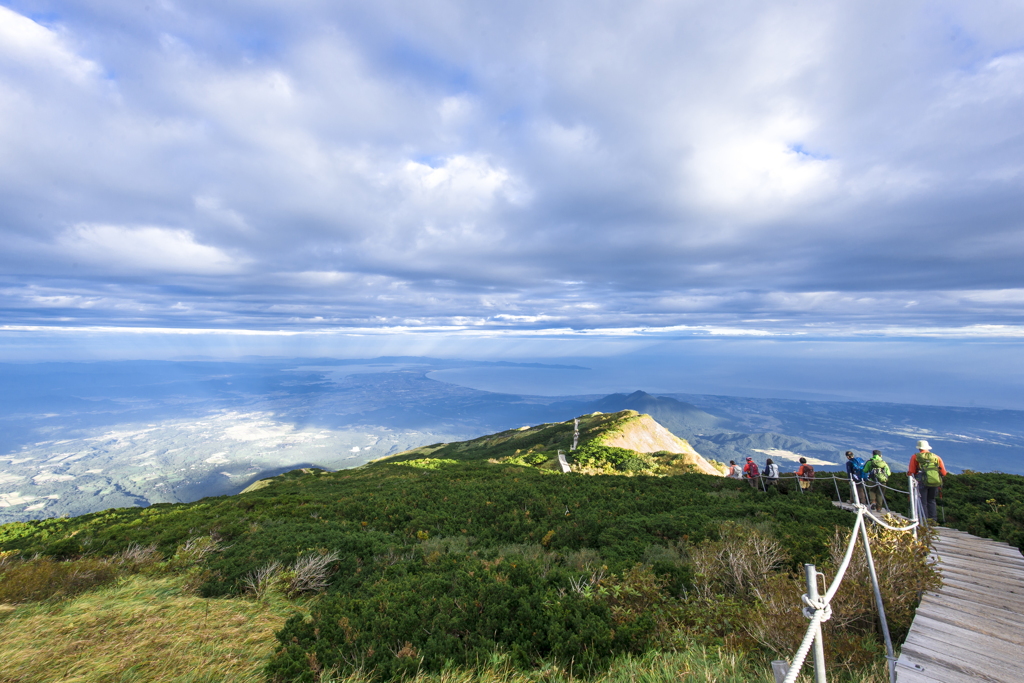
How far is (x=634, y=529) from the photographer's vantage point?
12.7 metres

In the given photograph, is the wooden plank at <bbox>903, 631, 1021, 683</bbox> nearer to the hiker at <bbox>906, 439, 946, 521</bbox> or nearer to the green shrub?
the green shrub

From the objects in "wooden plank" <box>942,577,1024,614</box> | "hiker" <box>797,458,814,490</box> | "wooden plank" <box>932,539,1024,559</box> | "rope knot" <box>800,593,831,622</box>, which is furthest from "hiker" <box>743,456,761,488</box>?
"rope knot" <box>800,593,831,622</box>

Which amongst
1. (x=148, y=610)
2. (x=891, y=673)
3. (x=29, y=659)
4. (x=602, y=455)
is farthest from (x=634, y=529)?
(x=602, y=455)

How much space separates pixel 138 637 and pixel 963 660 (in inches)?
482

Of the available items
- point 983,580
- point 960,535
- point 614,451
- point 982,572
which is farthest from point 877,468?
point 614,451

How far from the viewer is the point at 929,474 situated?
12.7 meters

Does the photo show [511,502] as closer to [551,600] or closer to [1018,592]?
[551,600]

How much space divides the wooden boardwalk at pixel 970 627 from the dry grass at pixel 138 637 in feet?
30.8

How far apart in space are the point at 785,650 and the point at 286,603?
946cm

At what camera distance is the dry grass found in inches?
217

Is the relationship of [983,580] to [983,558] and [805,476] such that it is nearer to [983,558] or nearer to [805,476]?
[983,558]

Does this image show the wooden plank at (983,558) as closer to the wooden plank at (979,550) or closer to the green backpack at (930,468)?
the wooden plank at (979,550)

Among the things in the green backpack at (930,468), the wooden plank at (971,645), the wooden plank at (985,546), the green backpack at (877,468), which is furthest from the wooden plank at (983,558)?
the green backpack at (877,468)

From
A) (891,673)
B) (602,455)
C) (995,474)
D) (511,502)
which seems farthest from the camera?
(602,455)
